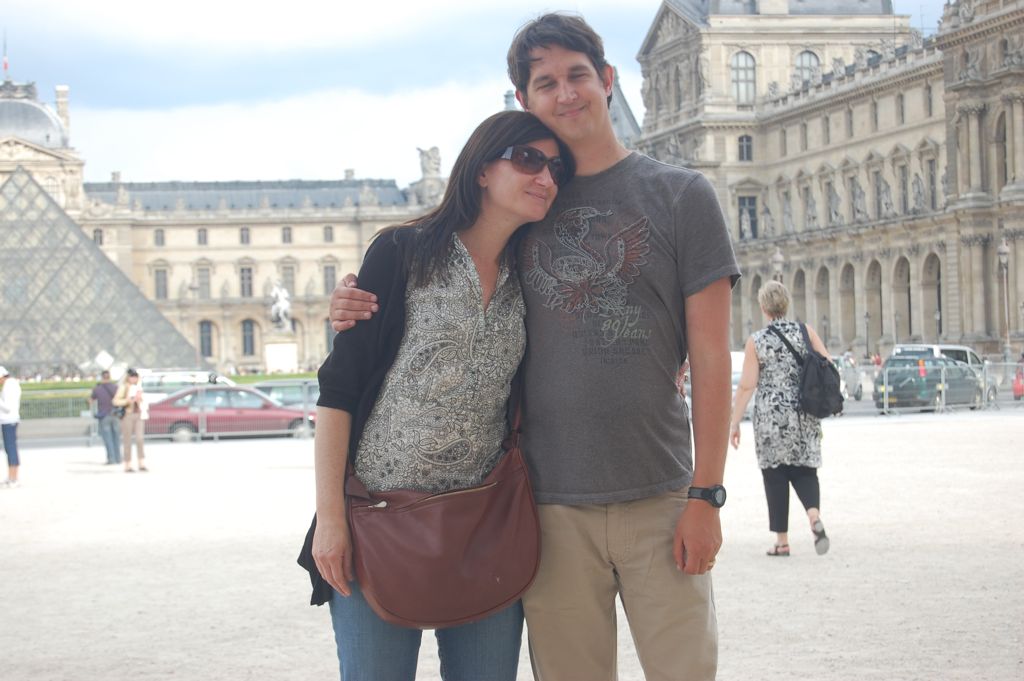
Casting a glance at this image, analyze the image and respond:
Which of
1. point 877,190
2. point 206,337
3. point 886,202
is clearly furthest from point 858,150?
point 206,337

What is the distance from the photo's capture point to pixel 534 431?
11.4ft

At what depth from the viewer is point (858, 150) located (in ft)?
202

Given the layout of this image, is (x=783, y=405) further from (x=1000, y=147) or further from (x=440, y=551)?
(x=1000, y=147)

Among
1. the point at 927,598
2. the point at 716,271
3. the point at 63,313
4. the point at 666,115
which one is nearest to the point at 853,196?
the point at 666,115

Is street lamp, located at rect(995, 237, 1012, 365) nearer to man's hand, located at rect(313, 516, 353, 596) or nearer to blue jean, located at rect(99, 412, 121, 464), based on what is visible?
blue jean, located at rect(99, 412, 121, 464)

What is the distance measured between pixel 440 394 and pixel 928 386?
928 inches

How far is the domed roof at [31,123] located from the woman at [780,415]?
88.9 m

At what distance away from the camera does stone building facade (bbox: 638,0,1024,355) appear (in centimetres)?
4575

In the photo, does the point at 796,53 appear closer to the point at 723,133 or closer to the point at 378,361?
the point at 723,133

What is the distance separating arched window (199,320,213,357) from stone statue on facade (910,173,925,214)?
52.1 metres

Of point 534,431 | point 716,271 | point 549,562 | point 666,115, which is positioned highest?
point 666,115

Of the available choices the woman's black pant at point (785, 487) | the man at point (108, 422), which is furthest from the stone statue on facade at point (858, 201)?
the woman's black pant at point (785, 487)

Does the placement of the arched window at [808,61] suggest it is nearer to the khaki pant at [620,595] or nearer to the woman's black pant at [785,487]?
the woman's black pant at [785,487]

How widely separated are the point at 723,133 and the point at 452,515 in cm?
6813
